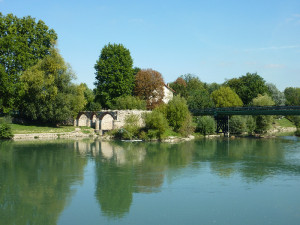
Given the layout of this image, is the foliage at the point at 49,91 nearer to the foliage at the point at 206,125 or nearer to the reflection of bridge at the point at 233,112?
the foliage at the point at 206,125

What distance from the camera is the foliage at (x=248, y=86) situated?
7788 cm

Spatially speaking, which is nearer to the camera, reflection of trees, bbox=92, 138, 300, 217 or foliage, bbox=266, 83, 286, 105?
reflection of trees, bbox=92, 138, 300, 217

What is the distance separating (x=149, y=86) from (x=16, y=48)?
2584 centimetres

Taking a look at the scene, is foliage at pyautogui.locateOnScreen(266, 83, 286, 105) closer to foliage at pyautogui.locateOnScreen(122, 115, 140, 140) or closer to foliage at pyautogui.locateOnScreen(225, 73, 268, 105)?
foliage at pyautogui.locateOnScreen(225, 73, 268, 105)

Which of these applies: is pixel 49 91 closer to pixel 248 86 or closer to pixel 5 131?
pixel 5 131

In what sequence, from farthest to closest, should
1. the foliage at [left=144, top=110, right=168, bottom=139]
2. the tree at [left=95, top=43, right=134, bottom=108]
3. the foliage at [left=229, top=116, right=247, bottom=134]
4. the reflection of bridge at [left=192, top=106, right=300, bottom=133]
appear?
the foliage at [left=229, top=116, right=247, bottom=134], the tree at [left=95, top=43, right=134, bottom=108], the reflection of bridge at [left=192, top=106, right=300, bottom=133], the foliage at [left=144, top=110, right=168, bottom=139]

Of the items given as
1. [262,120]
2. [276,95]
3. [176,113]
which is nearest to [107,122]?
[176,113]

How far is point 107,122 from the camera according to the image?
182ft

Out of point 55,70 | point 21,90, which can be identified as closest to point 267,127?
point 55,70

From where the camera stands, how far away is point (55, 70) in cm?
5044

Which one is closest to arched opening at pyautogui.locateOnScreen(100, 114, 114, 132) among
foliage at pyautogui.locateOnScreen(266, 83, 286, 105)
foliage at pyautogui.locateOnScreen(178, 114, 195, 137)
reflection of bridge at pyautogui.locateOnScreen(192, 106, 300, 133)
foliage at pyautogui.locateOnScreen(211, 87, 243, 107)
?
foliage at pyautogui.locateOnScreen(178, 114, 195, 137)

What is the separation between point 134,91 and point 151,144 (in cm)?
2316

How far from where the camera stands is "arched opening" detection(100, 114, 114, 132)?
5504cm

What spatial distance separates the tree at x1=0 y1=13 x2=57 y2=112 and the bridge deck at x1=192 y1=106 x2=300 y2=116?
2978cm
